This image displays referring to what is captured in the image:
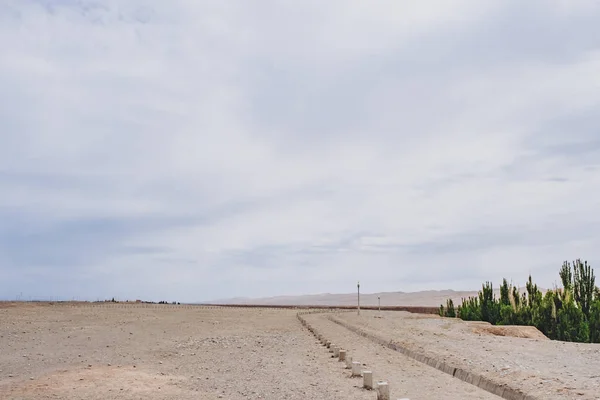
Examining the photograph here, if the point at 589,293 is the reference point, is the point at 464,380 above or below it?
below

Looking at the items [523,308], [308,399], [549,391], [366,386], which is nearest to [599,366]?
[549,391]

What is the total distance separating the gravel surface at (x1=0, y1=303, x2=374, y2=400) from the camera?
12.7 m

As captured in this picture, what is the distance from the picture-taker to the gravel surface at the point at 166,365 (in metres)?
12.7

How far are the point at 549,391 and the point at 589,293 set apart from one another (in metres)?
25.3

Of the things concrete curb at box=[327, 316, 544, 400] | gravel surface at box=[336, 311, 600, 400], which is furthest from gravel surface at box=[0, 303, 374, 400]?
gravel surface at box=[336, 311, 600, 400]

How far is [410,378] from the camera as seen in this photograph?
14156 millimetres

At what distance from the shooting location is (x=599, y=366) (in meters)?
16.2

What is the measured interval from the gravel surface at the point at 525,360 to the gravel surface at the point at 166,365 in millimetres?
3196

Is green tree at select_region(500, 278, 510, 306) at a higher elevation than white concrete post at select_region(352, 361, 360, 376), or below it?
higher

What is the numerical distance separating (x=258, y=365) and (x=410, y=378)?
4.53 m

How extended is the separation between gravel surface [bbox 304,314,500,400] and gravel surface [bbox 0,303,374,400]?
89cm

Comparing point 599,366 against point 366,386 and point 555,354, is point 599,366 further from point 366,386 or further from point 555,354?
point 366,386

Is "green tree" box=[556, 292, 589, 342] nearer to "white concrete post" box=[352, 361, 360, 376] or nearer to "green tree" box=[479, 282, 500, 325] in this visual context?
"green tree" box=[479, 282, 500, 325]

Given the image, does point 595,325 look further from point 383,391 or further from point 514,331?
point 383,391
